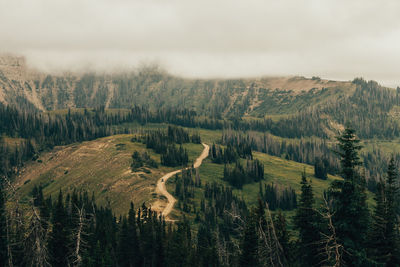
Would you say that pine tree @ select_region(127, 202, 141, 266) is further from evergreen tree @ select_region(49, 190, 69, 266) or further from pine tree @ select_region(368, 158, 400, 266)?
pine tree @ select_region(368, 158, 400, 266)

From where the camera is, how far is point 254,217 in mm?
64688

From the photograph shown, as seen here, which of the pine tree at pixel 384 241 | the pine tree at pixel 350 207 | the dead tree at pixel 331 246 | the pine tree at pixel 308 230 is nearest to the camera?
the dead tree at pixel 331 246

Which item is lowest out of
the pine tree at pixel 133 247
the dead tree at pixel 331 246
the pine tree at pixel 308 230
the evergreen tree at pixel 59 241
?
the pine tree at pixel 133 247

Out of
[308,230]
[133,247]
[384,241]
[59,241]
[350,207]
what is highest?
[350,207]

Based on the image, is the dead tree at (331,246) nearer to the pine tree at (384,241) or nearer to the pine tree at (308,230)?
the pine tree at (384,241)

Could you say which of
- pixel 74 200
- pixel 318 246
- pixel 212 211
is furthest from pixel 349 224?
pixel 212 211

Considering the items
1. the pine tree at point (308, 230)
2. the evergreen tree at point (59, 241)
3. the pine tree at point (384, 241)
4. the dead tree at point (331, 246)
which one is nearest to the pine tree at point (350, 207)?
the dead tree at point (331, 246)

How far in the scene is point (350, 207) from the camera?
42719 mm

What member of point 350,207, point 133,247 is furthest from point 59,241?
point 350,207

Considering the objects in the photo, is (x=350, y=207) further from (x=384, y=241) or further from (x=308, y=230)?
(x=308, y=230)

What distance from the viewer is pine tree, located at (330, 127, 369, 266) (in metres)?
42.6

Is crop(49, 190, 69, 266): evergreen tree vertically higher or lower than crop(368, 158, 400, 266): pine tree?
lower

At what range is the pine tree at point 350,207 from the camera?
140 ft

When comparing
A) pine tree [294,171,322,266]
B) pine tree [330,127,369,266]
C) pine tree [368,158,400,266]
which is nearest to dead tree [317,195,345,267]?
pine tree [330,127,369,266]
